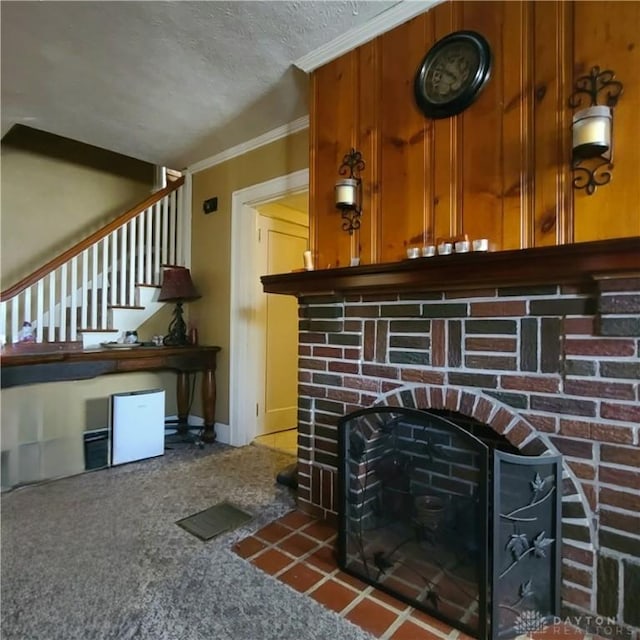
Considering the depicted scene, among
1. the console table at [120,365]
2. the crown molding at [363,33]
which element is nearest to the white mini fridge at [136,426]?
the console table at [120,365]

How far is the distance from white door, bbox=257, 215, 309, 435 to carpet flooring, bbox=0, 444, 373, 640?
3.49ft

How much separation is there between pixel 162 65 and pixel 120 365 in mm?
1992

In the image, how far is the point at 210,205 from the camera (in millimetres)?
3486

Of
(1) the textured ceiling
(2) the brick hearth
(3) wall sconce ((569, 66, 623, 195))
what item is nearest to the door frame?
(1) the textured ceiling

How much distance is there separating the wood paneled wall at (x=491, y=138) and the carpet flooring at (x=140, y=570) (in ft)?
4.70

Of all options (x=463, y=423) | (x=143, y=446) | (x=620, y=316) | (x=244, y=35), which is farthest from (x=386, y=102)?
(x=143, y=446)

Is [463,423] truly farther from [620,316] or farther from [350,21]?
[350,21]

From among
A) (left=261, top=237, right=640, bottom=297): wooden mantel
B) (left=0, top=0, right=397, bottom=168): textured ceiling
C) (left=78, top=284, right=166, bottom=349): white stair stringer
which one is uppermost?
(left=0, top=0, right=397, bottom=168): textured ceiling

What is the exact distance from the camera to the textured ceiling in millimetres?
1802

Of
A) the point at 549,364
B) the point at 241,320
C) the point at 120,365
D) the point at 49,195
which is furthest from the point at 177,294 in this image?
the point at 549,364

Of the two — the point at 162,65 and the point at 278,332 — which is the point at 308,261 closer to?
the point at 162,65

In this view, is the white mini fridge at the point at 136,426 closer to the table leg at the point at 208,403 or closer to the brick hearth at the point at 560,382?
the table leg at the point at 208,403

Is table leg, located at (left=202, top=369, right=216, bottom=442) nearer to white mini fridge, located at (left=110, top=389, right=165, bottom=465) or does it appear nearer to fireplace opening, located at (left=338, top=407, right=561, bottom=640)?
white mini fridge, located at (left=110, top=389, right=165, bottom=465)

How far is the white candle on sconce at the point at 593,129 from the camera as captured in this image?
1202 millimetres
